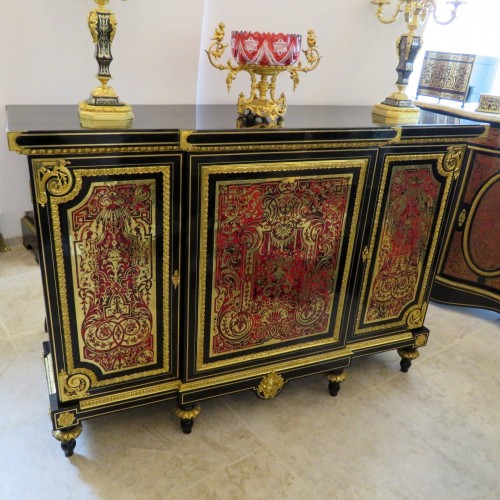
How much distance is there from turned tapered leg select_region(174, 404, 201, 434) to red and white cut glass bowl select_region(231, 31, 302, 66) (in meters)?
1.21

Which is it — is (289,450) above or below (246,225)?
below

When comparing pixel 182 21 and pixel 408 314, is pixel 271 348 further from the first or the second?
pixel 182 21

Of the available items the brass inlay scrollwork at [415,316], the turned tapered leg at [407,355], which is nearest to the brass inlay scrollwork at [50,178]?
the brass inlay scrollwork at [415,316]

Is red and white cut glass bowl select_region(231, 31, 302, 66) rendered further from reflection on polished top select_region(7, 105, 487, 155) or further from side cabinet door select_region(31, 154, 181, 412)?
side cabinet door select_region(31, 154, 181, 412)

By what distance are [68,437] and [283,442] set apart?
76cm

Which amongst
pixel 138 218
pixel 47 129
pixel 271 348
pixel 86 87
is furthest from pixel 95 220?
pixel 271 348

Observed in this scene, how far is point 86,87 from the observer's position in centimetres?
176

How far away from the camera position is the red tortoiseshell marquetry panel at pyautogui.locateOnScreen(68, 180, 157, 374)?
135 cm

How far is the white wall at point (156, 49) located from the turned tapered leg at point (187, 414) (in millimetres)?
977

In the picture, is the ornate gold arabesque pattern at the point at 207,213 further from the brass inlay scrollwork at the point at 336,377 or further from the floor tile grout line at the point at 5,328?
the floor tile grout line at the point at 5,328

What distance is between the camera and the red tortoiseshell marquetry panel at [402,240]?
180 centimetres

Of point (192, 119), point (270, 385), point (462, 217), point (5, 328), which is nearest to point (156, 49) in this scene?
point (192, 119)

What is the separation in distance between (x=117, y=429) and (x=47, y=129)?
1117 mm

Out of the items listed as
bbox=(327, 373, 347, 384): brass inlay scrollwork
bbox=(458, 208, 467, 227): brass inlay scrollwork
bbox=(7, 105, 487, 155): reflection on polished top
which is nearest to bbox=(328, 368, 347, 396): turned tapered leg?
bbox=(327, 373, 347, 384): brass inlay scrollwork
